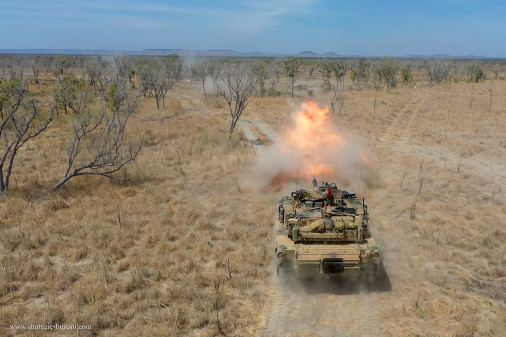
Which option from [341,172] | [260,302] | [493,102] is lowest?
[260,302]

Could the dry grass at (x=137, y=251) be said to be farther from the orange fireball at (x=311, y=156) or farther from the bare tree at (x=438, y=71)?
the bare tree at (x=438, y=71)

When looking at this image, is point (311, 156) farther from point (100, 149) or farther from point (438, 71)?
point (438, 71)

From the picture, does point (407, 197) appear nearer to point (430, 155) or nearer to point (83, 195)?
point (430, 155)

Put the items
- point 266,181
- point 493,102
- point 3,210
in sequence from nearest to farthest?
point 3,210
point 266,181
point 493,102

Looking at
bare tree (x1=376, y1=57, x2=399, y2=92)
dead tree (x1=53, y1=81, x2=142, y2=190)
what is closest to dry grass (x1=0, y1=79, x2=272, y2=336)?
dead tree (x1=53, y1=81, x2=142, y2=190)

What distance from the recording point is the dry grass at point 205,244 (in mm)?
8500

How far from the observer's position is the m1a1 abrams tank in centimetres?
913

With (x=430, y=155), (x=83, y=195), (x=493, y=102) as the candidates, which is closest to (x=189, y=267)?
(x=83, y=195)

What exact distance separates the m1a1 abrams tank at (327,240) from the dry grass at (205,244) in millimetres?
880

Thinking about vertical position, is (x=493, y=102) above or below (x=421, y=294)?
above

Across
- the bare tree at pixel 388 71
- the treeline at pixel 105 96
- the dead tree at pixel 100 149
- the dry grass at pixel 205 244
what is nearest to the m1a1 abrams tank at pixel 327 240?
the dry grass at pixel 205 244

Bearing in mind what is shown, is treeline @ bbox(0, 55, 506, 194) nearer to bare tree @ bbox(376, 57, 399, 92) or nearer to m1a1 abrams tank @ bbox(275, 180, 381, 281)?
bare tree @ bbox(376, 57, 399, 92)

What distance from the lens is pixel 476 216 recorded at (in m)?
14.0

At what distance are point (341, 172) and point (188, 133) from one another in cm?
1380
